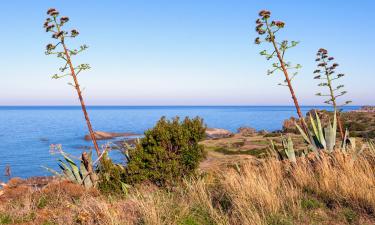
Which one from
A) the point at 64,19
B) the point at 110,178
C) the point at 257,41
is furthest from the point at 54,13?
the point at 257,41

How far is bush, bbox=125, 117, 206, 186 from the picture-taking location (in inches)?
416

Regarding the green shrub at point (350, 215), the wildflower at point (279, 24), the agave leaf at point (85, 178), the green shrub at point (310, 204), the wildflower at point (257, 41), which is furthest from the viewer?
the agave leaf at point (85, 178)

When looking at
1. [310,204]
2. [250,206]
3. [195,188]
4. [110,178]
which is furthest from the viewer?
[110,178]

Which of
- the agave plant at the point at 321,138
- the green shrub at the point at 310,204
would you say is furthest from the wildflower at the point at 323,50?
the green shrub at the point at 310,204

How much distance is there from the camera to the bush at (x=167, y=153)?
10.6 m

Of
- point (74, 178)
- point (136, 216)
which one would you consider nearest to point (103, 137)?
point (74, 178)

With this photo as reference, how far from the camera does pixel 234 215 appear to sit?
21.0 ft

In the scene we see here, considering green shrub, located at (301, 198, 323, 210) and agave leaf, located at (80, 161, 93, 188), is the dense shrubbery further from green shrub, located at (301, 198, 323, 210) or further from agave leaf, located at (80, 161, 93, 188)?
green shrub, located at (301, 198, 323, 210)

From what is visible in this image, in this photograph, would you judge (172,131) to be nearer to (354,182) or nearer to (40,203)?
(40,203)

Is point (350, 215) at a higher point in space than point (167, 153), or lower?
lower

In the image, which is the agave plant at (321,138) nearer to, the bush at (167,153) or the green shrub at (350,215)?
the bush at (167,153)

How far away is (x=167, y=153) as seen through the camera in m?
11.0

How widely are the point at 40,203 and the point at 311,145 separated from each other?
704 cm

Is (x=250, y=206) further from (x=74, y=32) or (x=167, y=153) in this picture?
(x=74, y=32)
